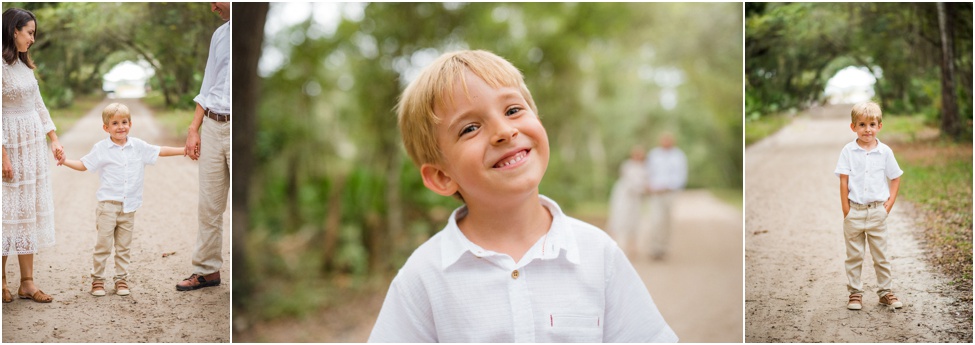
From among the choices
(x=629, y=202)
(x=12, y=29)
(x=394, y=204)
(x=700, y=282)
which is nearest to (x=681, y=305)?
(x=700, y=282)

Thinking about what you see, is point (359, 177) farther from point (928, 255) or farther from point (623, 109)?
point (623, 109)

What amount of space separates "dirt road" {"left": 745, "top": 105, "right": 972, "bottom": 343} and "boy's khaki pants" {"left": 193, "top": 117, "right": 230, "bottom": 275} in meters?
1.97

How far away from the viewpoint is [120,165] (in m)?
2.74

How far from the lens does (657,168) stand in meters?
9.38

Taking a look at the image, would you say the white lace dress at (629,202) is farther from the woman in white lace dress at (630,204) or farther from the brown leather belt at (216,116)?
the brown leather belt at (216,116)

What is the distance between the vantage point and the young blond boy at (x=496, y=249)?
2.18 meters

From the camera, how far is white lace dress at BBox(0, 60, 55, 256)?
2.71 metres

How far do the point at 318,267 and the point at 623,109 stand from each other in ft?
39.4

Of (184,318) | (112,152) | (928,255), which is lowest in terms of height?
(184,318)

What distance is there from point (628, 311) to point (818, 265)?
3.36ft

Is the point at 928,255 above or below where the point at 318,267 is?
above

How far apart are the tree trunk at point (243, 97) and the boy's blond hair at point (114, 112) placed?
5.39 feet

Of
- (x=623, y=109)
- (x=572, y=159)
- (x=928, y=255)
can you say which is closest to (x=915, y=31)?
(x=928, y=255)

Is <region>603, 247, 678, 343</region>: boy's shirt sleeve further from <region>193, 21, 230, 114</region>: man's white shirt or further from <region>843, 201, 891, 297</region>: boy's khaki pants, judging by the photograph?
<region>193, 21, 230, 114</region>: man's white shirt
